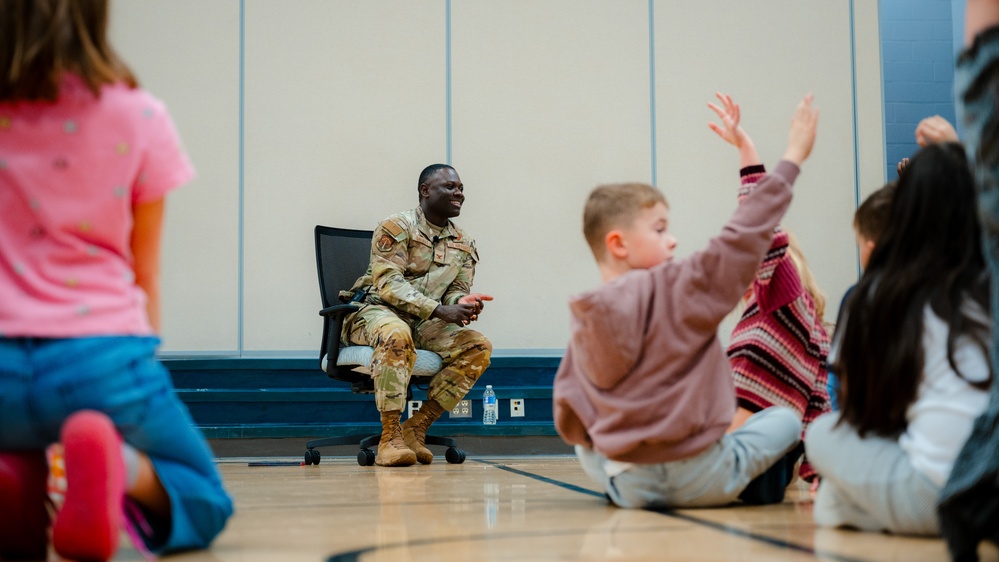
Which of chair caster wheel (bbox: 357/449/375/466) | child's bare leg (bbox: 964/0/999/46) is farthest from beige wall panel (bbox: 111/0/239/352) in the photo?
child's bare leg (bbox: 964/0/999/46)

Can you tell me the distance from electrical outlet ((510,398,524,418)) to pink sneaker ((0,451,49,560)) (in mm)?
3775

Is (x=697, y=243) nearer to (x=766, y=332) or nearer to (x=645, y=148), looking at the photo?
(x=645, y=148)

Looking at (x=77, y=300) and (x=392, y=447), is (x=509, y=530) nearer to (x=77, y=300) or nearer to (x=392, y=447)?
(x=77, y=300)

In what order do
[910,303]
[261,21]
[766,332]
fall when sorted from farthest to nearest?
[261,21] → [766,332] → [910,303]

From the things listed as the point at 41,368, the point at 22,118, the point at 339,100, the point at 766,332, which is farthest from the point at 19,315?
the point at 339,100

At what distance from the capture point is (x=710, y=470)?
1824 millimetres

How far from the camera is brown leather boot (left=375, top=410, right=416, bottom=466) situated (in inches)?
144

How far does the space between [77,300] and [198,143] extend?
4.94 metres

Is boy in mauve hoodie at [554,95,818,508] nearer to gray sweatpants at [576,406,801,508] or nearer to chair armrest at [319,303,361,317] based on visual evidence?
gray sweatpants at [576,406,801,508]

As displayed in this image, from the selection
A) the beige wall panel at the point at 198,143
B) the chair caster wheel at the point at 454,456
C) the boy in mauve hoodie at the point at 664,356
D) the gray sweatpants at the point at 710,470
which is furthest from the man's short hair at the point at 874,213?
the beige wall panel at the point at 198,143

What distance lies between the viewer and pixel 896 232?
1.38 meters

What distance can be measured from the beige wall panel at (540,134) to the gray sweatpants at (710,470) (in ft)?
13.6

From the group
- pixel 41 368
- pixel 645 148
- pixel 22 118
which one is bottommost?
pixel 41 368

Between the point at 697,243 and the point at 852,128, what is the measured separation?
122 cm
